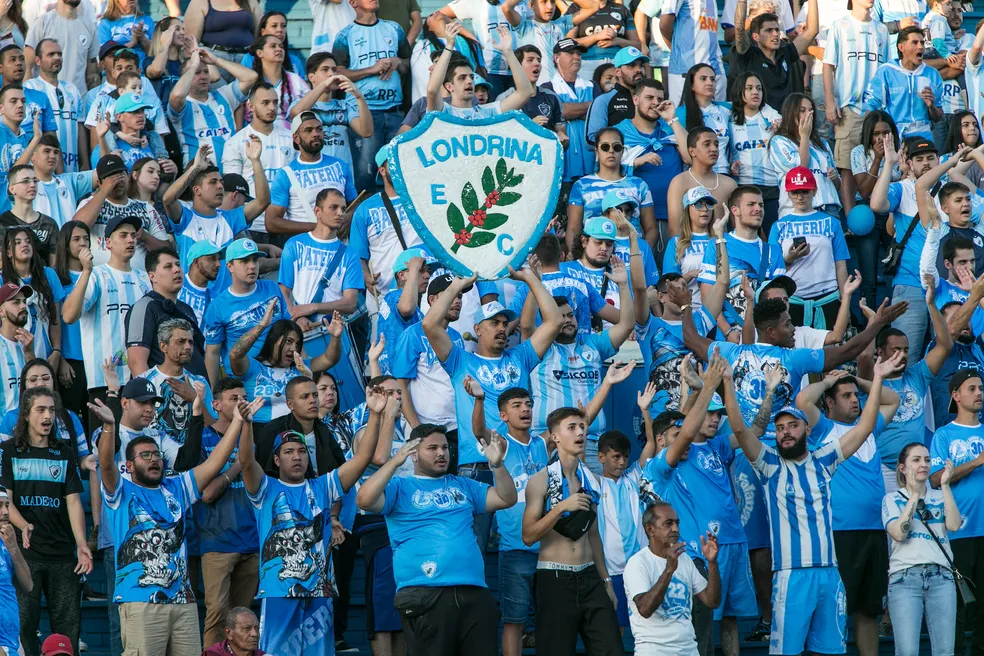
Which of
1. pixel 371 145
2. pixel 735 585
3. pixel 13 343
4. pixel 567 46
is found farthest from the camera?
pixel 567 46

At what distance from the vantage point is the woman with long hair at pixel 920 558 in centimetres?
940

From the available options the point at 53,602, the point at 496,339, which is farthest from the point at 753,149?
the point at 53,602

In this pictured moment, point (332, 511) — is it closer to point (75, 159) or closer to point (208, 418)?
point (208, 418)

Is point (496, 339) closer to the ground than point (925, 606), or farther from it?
farther from it

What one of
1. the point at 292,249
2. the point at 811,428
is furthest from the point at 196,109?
the point at 811,428

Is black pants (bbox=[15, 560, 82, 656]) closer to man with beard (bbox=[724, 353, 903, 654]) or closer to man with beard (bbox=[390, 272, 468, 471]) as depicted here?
man with beard (bbox=[390, 272, 468, 471])

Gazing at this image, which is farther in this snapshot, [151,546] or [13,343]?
[13,343]

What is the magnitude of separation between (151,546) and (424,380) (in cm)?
231

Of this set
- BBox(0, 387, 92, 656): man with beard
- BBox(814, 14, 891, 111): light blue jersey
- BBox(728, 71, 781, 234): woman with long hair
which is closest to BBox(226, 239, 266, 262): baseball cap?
BBox(0, 387, 92, 656): man with beard

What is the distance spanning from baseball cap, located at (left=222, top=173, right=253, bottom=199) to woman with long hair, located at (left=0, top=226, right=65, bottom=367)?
178cm

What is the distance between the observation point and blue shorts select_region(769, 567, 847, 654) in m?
9.10

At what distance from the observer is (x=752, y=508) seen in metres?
9.77

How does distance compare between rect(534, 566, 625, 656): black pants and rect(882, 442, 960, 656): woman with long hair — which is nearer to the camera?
rect(534, 566, 625, 656): black pants

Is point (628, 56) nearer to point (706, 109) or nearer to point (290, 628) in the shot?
point (706, 109)
